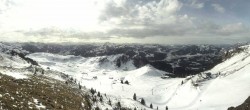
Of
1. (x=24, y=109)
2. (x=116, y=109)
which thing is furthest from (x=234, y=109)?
(x=24, y=109)

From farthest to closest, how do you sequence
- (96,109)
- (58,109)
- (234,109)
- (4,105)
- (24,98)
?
(234,109) < (96,109) < (58,109) < (24,98) < (4,105)

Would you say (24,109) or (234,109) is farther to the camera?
(234,109)

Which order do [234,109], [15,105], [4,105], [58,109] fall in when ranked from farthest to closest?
[234,109]
[58,109]
[15,105]
[4,105]

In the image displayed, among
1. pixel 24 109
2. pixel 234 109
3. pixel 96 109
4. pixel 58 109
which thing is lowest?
pixel 234 109

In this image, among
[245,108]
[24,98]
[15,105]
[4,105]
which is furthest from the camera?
[245,108]

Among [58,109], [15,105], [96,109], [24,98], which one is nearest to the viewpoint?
[15,105]

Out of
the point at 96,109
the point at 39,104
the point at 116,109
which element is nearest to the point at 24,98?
the point at 39,104

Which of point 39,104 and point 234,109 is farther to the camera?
point 234,109

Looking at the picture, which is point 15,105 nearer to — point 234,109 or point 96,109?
point 96,109

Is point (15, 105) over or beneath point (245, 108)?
over

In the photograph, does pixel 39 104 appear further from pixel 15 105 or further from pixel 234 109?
pixel 234 109
